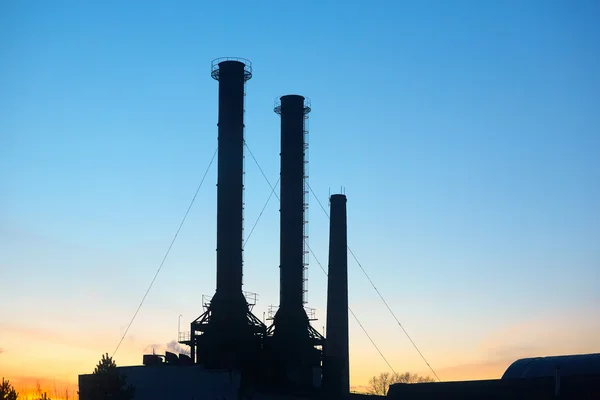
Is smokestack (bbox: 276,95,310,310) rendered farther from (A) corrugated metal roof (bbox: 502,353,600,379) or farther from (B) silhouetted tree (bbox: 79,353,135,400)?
(A) corrugated metal roof (bbox: 502,353,600,379)

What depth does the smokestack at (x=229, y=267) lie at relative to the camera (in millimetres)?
52469

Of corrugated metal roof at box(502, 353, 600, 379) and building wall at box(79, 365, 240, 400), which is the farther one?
corrugated metal roof at box(502, 353, 600, 379)

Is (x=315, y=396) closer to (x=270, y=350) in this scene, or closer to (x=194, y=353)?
(x=270, y=350)

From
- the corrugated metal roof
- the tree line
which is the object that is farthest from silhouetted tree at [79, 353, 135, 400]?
the corrugated metal roof

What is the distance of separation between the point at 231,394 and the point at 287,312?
24.8ft

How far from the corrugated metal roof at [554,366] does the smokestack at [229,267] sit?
1660 cm

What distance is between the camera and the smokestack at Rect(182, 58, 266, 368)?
2066 inches

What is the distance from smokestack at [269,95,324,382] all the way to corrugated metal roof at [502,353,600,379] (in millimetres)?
12729

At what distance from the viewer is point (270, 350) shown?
5409 cm

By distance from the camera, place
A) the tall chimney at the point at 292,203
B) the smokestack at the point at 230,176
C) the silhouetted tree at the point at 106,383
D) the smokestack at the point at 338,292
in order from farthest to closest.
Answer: the smokestack at the point at 338,292, the tall chimney at the point at 292,203, the smokestack at the point at 230,176, the silhouetted tree at the point at 106,383

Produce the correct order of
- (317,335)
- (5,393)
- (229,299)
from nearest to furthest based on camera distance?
1. (5,393)
2. (229,299)
3. (317,335)

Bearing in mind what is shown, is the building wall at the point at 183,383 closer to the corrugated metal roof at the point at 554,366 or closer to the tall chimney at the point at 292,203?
the tall chimney at the point at 292,203

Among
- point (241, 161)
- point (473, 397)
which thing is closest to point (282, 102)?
point (241, 161)

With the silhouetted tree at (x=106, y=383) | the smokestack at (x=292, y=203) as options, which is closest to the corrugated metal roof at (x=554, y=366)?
the smokestack at (x=292, y=203)
